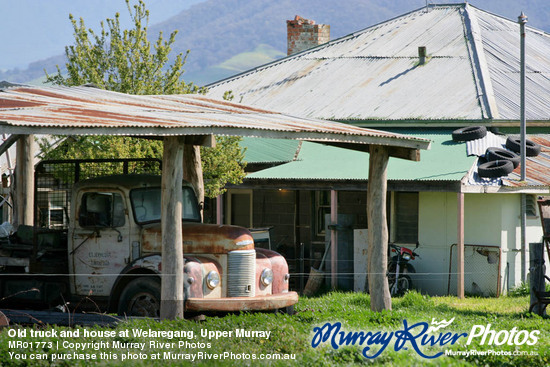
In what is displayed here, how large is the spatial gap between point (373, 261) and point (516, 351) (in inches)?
174

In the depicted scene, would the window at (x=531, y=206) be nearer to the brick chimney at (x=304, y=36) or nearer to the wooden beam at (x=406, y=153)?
the wooden beam at (x=406, y=153)

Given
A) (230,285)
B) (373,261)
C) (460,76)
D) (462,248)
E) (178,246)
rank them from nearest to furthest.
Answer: (178,246) → (230,285) → (373,261) → (462,248) → (460,76)

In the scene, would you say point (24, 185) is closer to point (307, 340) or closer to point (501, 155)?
point (307, 340)

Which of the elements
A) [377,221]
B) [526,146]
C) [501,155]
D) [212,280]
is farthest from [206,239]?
[526,146]

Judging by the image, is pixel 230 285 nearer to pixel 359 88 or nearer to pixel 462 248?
pixel 462 248

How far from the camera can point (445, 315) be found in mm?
14445

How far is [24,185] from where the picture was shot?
15984mm

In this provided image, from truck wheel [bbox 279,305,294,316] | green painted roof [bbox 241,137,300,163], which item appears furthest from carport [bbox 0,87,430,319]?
green painted roof [bbox 241,137,300,163]

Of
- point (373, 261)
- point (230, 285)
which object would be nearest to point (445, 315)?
point (373, 261)

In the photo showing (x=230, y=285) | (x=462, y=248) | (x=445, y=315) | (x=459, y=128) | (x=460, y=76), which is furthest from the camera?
(x=460, y=76)

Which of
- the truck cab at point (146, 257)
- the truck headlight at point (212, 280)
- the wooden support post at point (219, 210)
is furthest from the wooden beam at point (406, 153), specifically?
the wooden support post at point (219, 210)

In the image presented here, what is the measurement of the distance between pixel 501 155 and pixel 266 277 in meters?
9.28

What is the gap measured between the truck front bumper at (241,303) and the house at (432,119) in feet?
24.0

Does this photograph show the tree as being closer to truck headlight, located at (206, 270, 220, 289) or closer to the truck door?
the truck door
